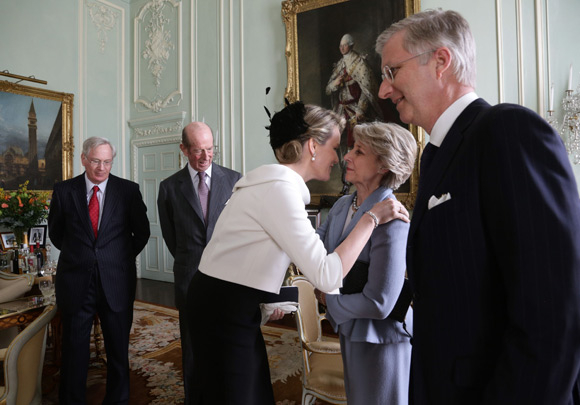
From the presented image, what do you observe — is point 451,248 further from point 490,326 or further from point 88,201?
point 88,201

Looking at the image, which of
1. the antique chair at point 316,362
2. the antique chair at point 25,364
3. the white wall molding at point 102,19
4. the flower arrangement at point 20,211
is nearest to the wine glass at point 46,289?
the antique chair at point 25,364

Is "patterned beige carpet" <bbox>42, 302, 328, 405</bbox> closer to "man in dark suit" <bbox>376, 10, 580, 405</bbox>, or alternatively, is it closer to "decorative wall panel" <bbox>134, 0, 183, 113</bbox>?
"man in dark suit" <bbox>376, 10, 580, 405</bbox>

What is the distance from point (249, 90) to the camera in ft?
22.5

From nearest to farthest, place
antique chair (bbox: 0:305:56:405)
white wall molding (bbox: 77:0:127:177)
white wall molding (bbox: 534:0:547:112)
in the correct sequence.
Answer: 1. antique chair (bbox: 0:305:56:405)
2. white wall molding (bbox: 534:0:547:112)
3. white wall molding (bbox: 77:0:127:177)

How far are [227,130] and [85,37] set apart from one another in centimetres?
343

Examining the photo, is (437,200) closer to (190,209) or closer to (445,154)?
(445,154)

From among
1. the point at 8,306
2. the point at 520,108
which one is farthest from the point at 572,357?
the point at 8,306

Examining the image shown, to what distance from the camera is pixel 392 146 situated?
1738 millimetres

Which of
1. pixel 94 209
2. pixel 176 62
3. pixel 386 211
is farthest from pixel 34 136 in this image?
pixel 386 211

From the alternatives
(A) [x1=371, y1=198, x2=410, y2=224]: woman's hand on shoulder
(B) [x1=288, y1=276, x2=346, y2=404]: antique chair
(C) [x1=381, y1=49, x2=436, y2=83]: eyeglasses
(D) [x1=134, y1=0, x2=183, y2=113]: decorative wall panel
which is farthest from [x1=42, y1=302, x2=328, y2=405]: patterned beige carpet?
(D) [x1=134, y1=0, x2=183, y2=113]: decorative wall panel

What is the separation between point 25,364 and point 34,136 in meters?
6.13

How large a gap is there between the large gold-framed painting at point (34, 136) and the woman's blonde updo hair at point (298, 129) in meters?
6.74

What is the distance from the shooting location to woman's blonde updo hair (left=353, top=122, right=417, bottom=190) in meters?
1.74

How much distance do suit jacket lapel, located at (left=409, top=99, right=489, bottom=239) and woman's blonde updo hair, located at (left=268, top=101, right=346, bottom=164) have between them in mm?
630
